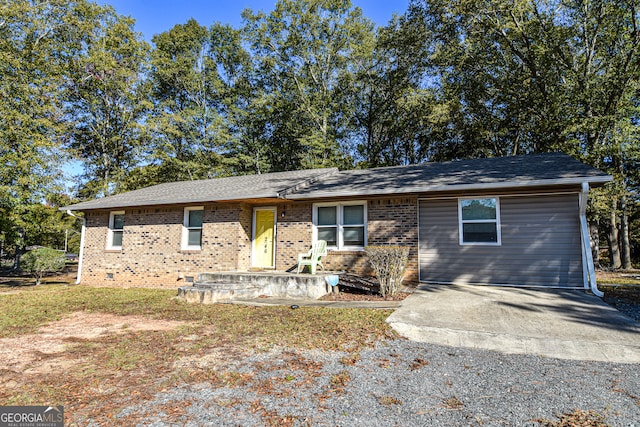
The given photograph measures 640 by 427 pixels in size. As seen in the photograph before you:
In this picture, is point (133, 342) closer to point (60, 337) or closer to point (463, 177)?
point (60, 337)

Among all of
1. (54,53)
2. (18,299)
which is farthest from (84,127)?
(18,299)

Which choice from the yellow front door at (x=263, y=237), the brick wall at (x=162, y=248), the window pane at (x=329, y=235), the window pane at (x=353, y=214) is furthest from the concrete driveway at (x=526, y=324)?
the brick wall at (x=162, y=248)

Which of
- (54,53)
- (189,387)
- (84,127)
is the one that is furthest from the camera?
(84,127)

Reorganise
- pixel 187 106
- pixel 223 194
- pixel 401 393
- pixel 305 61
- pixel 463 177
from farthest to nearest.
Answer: pixel 187 106 → pixel 305 61 → pixel 223 194 → pixel 463 177 → pixel 401 393

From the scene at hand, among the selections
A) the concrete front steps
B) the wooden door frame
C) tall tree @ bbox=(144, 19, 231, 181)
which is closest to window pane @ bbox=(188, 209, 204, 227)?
the wooden door frame

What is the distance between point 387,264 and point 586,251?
4224 millimetres

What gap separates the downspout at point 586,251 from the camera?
279 inches

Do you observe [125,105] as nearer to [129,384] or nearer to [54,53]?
[54,53]

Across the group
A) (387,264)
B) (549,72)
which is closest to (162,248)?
(387,264)

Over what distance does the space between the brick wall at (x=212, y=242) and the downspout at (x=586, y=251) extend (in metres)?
3.56

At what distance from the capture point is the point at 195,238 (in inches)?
438

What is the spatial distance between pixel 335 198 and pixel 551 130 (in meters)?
12.1

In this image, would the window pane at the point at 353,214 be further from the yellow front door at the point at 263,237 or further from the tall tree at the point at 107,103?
the tall tree at the point at 107,103

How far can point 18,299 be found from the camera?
8.56 m
